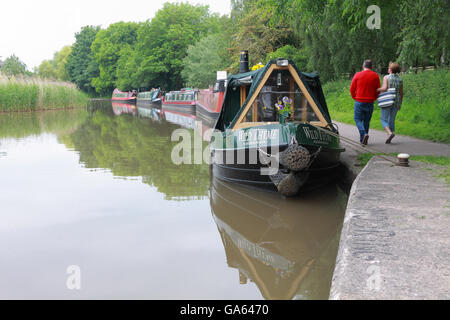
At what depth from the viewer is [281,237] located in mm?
5512

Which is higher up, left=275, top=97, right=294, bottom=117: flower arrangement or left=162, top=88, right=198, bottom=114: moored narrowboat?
left=162, top=88, right=198, bottom=114: moored narrowboat

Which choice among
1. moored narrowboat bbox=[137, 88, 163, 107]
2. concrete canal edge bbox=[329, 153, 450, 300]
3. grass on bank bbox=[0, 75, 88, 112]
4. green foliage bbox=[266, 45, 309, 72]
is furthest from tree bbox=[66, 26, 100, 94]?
concrete canal edge bbox=[329, 153, 450, 300]

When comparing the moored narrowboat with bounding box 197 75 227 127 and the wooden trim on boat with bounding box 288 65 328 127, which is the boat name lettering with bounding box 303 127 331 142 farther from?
the moored narrowboat with bounding box 197 75 227 127

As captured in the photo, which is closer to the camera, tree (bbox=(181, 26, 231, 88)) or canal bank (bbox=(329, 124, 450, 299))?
canal bank (bbox=(329, 124, 450, 299))

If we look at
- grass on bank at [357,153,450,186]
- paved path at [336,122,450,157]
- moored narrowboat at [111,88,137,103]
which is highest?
moored narrowboat at [111,88,137,103]

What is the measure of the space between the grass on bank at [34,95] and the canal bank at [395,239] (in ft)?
80.6

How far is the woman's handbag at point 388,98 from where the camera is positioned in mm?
8969

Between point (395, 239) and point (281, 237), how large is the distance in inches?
79.8

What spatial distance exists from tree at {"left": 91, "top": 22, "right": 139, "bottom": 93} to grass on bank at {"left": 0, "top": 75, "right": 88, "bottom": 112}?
Result: 34001mm

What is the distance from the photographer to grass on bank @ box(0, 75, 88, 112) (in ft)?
84.6

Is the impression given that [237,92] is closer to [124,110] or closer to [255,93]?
[255,93]
